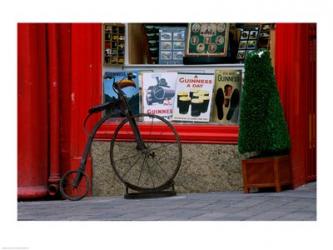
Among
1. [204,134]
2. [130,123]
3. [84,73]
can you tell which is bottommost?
[204,134]

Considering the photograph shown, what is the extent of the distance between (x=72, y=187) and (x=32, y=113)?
80 centimetres

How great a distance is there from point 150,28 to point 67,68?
890 mm

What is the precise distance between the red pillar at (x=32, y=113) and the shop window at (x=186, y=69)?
1.92ft

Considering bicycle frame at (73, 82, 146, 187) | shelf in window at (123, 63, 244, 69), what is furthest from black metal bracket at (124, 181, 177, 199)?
shelf in window at (123, 63, 244, 69)

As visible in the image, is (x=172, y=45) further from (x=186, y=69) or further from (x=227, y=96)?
(x=227, y=96)

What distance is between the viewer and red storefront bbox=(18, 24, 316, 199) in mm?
8344

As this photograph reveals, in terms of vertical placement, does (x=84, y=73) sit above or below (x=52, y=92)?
above

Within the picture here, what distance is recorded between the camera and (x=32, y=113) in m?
8.50

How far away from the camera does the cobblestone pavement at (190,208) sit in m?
6.99

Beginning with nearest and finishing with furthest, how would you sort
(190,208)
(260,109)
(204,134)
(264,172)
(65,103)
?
1. (190,208)
2. (260,109)
3. (264,172)
4. (204,134)
5. (65,103)

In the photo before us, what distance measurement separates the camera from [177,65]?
8508mm

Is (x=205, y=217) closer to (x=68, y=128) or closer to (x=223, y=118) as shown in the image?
(x=223, y=118)

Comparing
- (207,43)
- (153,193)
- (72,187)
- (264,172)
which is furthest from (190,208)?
(207,43)

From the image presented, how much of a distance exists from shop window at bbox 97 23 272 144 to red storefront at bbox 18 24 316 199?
8 cm
